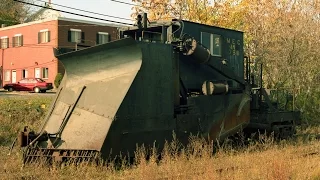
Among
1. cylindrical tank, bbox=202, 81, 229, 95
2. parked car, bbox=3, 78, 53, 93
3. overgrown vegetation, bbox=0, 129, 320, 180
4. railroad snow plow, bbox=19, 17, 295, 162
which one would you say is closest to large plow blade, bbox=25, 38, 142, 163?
railroad snow plow, bbox=19, 17, 295, 162

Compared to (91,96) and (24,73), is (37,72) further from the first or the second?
(91,96)

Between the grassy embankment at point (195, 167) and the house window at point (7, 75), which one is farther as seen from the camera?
the house window at point (7, 75)

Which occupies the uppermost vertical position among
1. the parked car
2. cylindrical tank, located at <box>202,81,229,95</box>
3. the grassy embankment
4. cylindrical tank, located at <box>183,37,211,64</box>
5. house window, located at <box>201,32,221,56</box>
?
house window, located at <box>201,32,221,56</box>

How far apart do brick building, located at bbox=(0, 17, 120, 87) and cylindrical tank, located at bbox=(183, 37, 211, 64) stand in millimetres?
28879

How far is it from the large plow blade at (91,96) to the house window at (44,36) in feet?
109

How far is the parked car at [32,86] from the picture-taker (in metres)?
37.1

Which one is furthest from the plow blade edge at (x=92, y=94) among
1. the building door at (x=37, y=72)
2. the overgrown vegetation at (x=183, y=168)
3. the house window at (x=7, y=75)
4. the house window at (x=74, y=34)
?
the house window at (x=7, y=75)

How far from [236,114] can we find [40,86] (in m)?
28.1

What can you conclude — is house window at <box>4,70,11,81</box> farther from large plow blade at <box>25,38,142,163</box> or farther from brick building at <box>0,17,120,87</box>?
large plow blade at <box>25,38,142,163</box>

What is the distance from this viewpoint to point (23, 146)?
901 cm

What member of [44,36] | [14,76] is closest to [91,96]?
[44,36]

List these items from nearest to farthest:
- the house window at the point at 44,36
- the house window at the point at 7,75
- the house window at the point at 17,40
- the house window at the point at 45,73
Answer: the house window at the point at 44,36 → the house window at the point at 45,73 → the house window at the point at 17,40 → the house window at the point at 7,75

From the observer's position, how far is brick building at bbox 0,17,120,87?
40.9 m

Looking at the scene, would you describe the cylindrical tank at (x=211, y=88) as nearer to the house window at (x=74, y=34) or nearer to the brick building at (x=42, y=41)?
the brick building at (x=42, y=41)
